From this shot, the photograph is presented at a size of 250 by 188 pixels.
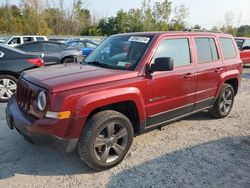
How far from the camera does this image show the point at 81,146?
11.8 ft

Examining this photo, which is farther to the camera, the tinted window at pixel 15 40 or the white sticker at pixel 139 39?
the tinted window at pixel 15 40

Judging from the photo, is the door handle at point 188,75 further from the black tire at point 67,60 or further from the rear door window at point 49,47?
the rear door window at point 49,47

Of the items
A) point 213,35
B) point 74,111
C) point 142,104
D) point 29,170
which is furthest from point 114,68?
point 213,35

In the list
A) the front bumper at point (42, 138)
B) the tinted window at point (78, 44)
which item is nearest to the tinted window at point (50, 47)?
the tinted window at point (78, 44)

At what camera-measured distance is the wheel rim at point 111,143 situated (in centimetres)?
376

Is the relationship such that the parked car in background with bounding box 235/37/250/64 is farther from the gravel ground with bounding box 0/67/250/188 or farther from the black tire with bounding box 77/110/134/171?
the black tire with bounding box 77/110/134/171

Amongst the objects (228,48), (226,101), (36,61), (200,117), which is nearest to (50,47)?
(36,61)

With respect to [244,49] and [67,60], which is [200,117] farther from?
[244,49]

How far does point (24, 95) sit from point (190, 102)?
2.73 metres

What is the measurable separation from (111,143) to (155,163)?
70 cm

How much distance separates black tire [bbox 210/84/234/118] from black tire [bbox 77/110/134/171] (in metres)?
2.56

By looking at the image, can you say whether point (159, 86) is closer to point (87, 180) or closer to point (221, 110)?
point (87, 180)

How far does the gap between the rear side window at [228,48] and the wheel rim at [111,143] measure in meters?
3.03

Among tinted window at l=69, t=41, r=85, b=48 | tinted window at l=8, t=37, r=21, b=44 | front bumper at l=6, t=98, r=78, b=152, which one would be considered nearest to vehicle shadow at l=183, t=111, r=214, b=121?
front bumper at l=6, t=98, r=78, b=152
